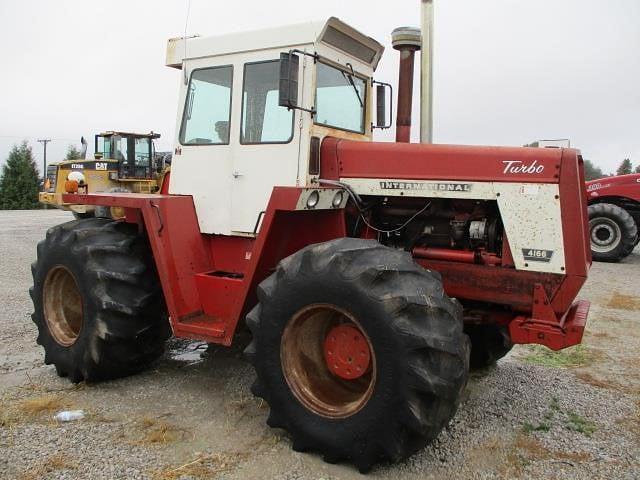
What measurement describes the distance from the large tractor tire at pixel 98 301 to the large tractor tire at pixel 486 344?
271 centimetres

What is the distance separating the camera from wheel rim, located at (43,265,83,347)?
549cm

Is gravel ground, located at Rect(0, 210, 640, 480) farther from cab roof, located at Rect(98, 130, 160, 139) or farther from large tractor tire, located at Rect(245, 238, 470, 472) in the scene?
cab roof, located at Rect(98, 130, 160, 139)

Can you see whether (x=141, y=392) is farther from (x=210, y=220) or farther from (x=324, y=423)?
(x=324, y=423)

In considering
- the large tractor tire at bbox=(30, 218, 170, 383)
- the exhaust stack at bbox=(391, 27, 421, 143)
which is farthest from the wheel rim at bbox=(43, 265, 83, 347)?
the exhaust stack at bbox=(391, 27, 421, 143)

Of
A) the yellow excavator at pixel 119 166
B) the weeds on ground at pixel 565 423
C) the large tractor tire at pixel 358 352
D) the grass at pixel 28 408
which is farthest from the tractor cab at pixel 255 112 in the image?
the yellow excavator at pixel 119 166

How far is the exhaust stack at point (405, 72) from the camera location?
523cm

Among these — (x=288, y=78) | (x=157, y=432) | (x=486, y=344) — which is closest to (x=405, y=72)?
(x=288, y=78)

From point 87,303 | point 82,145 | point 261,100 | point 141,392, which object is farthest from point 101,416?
point 82,145

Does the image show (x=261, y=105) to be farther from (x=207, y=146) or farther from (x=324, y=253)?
(x=324, y=253)

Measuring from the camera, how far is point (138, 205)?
5035 mm

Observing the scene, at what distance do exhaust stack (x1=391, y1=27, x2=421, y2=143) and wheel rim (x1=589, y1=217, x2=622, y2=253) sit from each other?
32.6 feet

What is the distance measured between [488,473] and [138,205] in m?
3.29

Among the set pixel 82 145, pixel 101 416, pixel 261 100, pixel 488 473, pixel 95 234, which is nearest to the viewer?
pixel 488 473

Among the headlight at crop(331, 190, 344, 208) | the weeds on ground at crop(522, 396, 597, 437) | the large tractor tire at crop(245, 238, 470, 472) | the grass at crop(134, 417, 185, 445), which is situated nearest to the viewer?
the large tractor tire at crop(245, 238, 470, 472)
